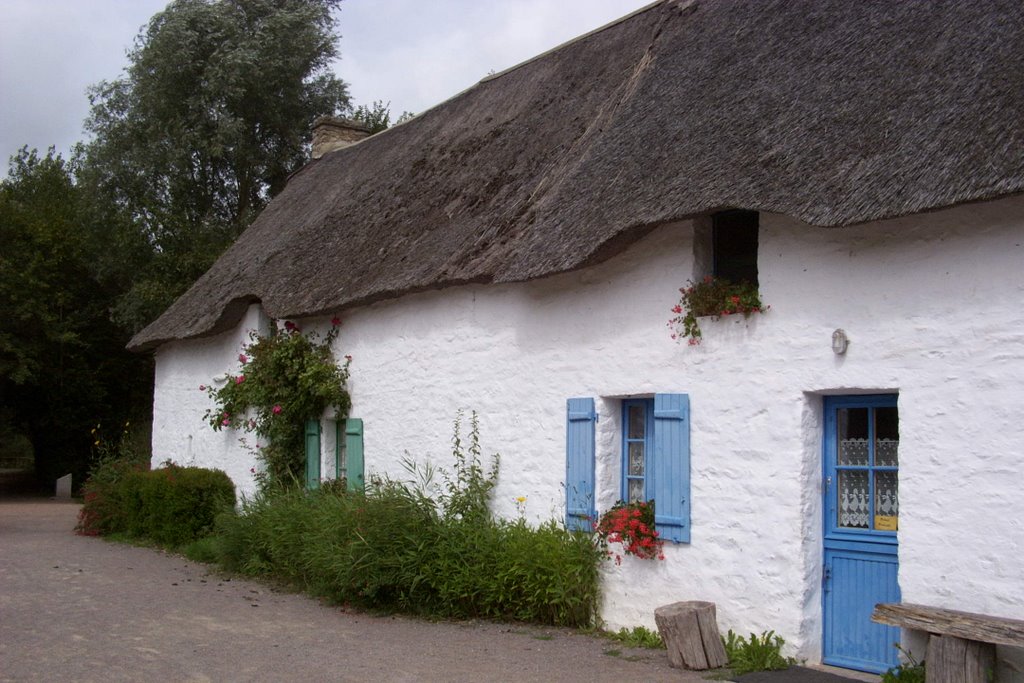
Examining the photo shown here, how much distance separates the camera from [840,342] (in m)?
6.42

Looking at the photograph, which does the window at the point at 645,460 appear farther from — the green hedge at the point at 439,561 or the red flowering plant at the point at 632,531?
the green hedge at the point at 439,561

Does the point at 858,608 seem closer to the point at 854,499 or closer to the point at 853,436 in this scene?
the point at 854,499

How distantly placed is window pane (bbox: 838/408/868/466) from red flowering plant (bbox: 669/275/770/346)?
878mm

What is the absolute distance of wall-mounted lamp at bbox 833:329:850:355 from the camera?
6.41 m

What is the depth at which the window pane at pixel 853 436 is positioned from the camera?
6.60m

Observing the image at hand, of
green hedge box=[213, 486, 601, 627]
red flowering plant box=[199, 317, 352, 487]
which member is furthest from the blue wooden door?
red flowering plant box=[199, 317, 352, 487]

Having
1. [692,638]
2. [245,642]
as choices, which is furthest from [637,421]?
[245,642]

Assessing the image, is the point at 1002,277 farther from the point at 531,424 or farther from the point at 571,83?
the point at 571,83

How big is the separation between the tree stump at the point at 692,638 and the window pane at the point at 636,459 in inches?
60.5

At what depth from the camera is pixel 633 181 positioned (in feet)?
25.5

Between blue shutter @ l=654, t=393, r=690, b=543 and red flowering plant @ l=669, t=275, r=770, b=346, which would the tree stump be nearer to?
blue shutter @ l=654, t=393, r=690, b=543

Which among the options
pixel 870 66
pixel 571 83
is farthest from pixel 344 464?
pixel 870 66

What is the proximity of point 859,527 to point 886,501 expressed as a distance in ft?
0.83

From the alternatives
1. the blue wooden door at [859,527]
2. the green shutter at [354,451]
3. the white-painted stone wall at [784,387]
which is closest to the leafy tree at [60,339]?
the green shutter at [354,451]
